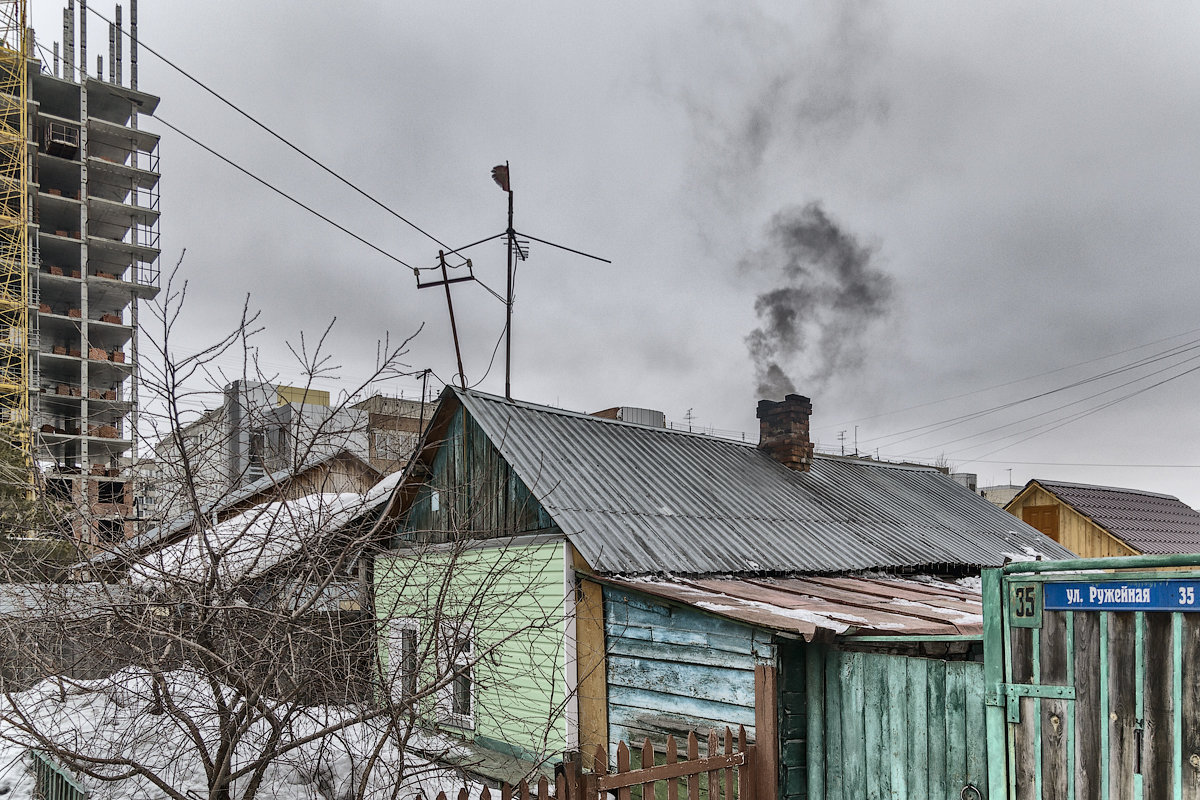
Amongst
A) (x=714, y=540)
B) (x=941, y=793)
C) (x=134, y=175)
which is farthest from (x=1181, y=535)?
(x=134, y=175)

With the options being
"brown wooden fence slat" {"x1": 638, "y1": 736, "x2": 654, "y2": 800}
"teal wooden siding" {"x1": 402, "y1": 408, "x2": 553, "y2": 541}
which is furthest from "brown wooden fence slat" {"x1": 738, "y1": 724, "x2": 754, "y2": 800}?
"teal wooden siding" {"x1": 402, "y1": 408, "x2": 553, "y2": 541}

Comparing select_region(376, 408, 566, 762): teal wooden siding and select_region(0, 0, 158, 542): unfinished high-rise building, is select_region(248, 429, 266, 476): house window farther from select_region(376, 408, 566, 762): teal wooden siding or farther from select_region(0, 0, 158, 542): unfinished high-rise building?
select_region(0, 0, 158, 542): unfinished high-rise building

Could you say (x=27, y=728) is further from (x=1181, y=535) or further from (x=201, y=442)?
(x=1181, y=535)

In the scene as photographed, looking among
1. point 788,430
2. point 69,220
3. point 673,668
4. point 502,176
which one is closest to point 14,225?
point 69,220

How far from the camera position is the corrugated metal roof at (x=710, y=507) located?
33.7 feet

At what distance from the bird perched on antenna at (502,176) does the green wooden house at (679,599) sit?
427 centimetres

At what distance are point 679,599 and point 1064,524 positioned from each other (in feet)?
57.0

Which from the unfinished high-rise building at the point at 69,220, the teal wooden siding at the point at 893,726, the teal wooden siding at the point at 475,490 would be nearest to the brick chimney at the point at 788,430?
the teal wooden siding at the point at 475,490

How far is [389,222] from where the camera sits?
1486 cm

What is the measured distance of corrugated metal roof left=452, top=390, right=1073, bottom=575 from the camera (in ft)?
33.7

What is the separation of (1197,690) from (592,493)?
750 cm

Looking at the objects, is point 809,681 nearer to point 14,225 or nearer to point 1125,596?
point 1125,596

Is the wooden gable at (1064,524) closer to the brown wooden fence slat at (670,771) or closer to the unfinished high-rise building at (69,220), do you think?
the brown wooden fence slat at (670,771)

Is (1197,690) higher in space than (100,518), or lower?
lower
